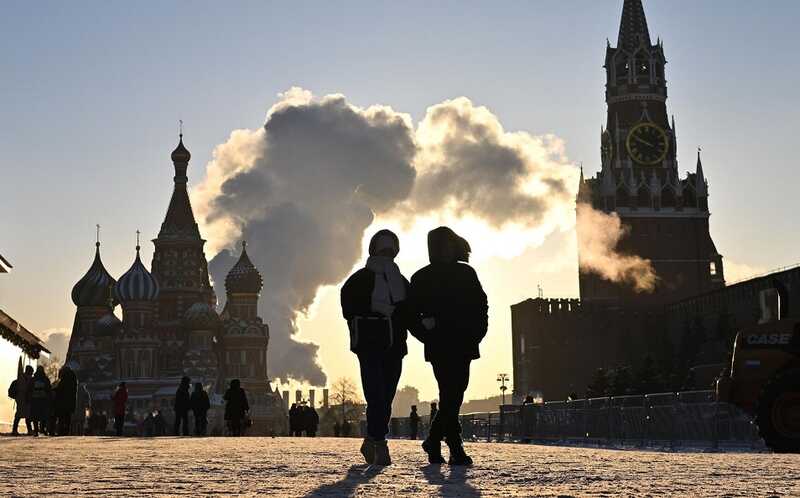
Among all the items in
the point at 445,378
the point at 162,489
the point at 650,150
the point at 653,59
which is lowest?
the point at 162,489

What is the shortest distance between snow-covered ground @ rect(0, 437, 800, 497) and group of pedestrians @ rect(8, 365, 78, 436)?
18111mm

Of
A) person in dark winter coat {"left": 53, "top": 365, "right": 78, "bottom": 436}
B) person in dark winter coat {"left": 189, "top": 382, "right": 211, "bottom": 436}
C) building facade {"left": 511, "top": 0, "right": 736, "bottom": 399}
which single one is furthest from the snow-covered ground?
building facade {"left": 511, "top": 0, "right": 736, "bottom": 399}

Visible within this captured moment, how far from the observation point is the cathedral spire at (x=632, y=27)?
134000 mm

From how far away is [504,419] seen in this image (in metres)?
38.5

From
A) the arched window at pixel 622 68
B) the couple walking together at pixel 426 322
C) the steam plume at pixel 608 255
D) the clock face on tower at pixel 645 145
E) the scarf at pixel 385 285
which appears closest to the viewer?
the couple walking together at pixel 426 322

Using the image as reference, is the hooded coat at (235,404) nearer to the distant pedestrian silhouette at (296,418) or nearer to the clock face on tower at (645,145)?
the distant pedestrian silhouette at (296,418)

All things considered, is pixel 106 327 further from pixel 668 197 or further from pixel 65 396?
pixel 65 396

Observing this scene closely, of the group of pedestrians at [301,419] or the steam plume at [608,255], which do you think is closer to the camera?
the group of pedestrians at [301,419]

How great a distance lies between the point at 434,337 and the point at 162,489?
3353 mm

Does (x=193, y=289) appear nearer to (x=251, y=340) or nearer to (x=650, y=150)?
(x=251, y=340)

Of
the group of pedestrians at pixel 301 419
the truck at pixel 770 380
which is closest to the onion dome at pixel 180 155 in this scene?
the group of pedestrians at pixel 301 419

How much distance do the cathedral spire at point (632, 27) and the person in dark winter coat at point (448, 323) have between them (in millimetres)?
124897

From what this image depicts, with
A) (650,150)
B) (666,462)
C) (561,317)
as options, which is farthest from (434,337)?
(650,150)

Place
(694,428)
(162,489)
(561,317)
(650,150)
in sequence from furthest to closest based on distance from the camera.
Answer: (650,150) < (561,317) < (694,428) < (162,489)
